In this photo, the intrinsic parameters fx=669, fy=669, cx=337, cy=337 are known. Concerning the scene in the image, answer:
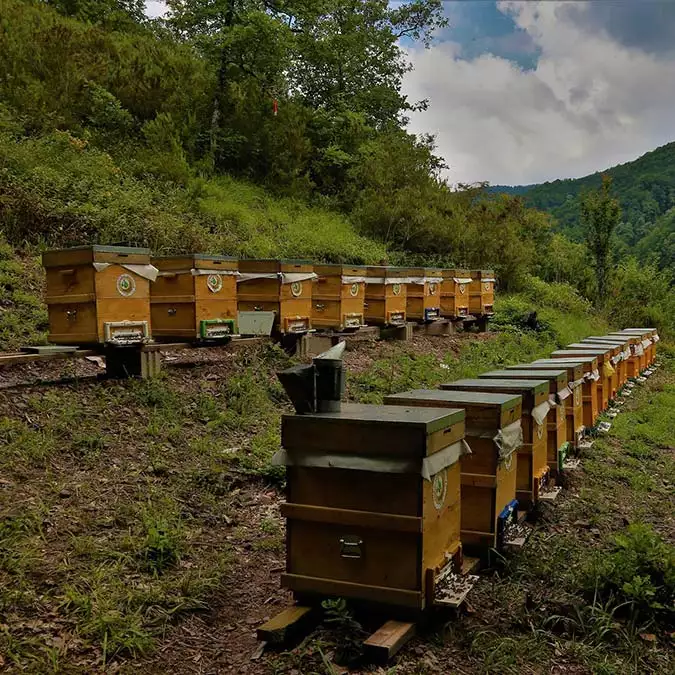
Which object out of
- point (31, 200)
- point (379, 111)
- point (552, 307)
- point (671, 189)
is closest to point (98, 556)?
point (31, 200)

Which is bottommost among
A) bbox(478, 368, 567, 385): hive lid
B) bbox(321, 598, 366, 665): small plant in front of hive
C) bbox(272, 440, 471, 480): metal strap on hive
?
bbox(321, 598, 366, 665): small plant in front of hive

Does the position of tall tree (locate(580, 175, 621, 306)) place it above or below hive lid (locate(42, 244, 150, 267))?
above

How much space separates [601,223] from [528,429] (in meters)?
20.5

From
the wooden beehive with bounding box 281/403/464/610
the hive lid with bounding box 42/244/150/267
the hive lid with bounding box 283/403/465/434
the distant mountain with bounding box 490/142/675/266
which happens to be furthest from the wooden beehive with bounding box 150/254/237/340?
the distant mountain with bounding box 490/142/675/266

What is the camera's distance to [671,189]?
63719 millimetres

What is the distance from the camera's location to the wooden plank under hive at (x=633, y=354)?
13.0m

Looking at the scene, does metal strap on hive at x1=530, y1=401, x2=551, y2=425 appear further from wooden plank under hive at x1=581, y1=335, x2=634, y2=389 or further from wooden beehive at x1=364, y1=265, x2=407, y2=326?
wooden beehive at x1=364, y1=265, x2=407, y2=326

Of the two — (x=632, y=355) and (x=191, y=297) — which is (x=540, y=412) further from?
(x=632, y=355)

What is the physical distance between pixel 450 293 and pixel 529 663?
11.0 metres

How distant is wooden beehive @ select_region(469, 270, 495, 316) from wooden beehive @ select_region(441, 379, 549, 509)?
981 centimetres

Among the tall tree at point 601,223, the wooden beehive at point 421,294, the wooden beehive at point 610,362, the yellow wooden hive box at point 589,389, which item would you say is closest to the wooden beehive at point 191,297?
the yellow wooden hive box at point 589,389

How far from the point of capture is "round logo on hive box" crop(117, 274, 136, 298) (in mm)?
6520

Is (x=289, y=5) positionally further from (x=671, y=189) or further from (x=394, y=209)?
(x=671, y=189)

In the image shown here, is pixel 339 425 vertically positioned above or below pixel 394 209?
below
